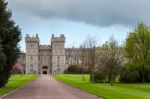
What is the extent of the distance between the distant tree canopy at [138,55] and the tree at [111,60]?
2.07m

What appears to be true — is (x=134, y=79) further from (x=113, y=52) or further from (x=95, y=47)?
(x=95, y=47)

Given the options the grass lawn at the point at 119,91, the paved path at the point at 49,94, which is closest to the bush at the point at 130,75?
the grass lawn at the point at 119,91

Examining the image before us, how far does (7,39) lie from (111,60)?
23734mm

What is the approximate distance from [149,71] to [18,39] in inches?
1284

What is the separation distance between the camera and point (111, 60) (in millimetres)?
74188

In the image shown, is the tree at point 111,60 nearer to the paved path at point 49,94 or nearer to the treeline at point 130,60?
the treeline at point 130,60

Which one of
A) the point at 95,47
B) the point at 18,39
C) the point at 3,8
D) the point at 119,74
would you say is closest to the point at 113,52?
the point at 119,74

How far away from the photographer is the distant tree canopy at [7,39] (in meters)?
53.2

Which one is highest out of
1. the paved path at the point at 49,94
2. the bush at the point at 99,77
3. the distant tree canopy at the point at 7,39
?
the distant tree canopy at the point at 7,39

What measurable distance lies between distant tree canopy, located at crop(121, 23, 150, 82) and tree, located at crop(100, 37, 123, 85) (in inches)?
81.3

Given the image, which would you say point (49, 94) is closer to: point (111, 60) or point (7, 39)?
point (7, 39)

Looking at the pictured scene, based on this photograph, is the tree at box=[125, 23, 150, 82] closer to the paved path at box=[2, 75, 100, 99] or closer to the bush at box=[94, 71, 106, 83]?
the bush at box=[94, 71, 106, 83]

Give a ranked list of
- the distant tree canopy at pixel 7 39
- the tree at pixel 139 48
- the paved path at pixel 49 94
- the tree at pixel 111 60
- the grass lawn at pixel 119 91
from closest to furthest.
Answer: the paved path at pixel 49 94
the grass lawn at pixel 119 91
the distant tree canopy at pixel 7 39
the tree at pixel 111 60
the tree at pixel 139 48

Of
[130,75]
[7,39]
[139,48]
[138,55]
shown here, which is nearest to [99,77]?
[130,75]
